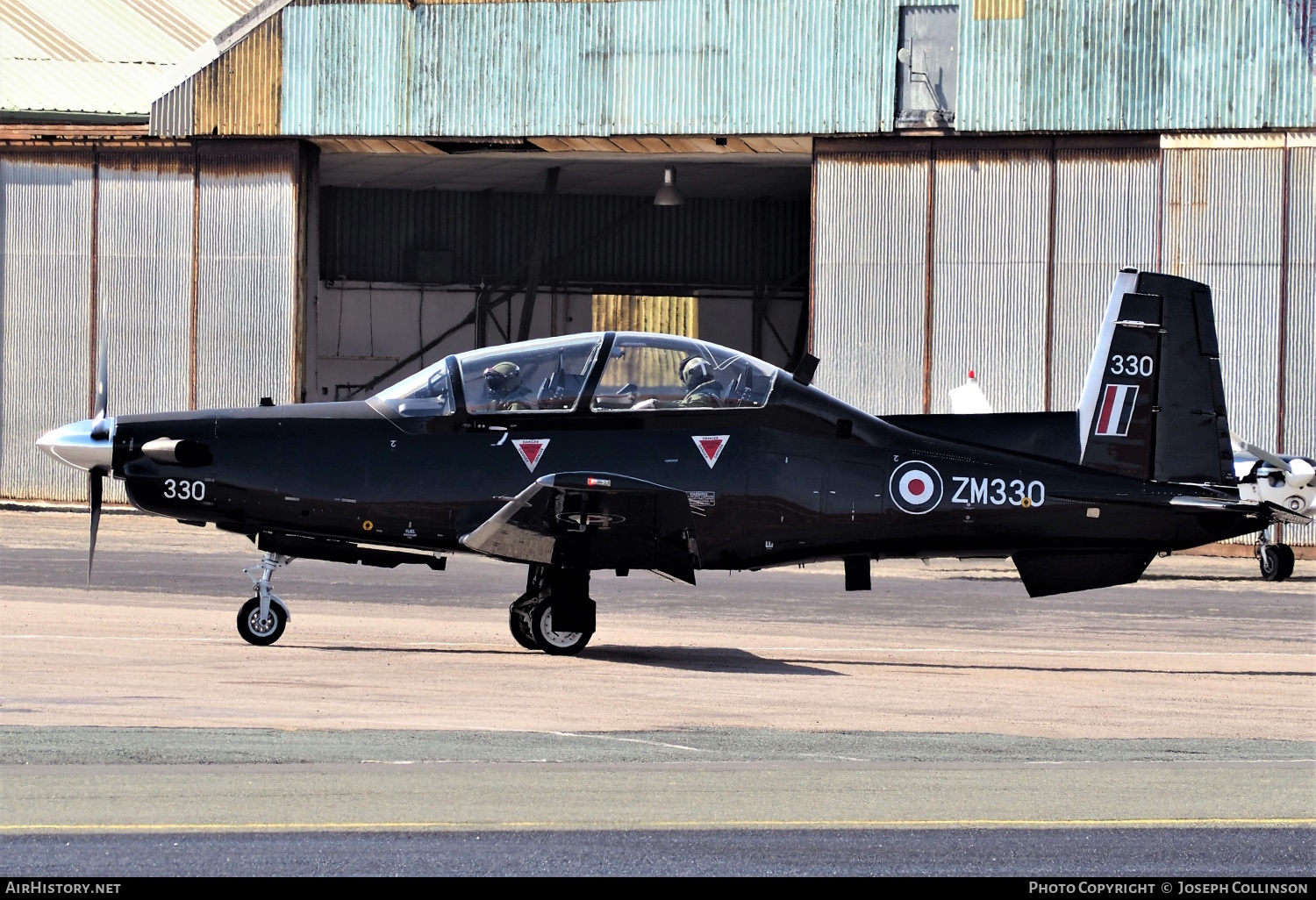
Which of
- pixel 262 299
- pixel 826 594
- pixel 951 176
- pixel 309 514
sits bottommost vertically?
pixel 826 594

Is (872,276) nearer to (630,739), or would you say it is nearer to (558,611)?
(558,611)

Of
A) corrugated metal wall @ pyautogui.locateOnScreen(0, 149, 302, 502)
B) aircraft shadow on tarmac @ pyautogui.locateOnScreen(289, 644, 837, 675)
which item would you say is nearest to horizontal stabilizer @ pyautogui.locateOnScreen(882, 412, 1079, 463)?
aircraft shadow on tarmac @ pyautogui.locateOnScreen(289, 644, 837, 675)

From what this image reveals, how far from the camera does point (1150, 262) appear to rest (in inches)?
1079

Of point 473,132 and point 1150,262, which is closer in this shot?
point 1150,262

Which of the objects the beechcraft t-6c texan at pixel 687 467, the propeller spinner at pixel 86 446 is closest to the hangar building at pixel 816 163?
the beechcraft t-6c texan at pixel 687 467

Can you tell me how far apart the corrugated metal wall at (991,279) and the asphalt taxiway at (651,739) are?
10.6 m

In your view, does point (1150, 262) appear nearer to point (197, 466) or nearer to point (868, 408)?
point (868, 408)

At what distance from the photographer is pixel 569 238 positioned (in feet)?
137

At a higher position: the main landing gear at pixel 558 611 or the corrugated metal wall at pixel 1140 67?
the corrugated metal wall at pixel 1140 67

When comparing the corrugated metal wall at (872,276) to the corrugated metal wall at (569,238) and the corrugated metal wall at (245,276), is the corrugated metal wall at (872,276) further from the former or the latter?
the corrugated metal wall at (569,238)

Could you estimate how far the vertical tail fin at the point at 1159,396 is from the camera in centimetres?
1281

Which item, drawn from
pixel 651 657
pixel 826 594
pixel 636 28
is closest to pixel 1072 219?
pixel 636 28

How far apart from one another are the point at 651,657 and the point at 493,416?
2.52 metres

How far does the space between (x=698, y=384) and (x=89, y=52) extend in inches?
1137
